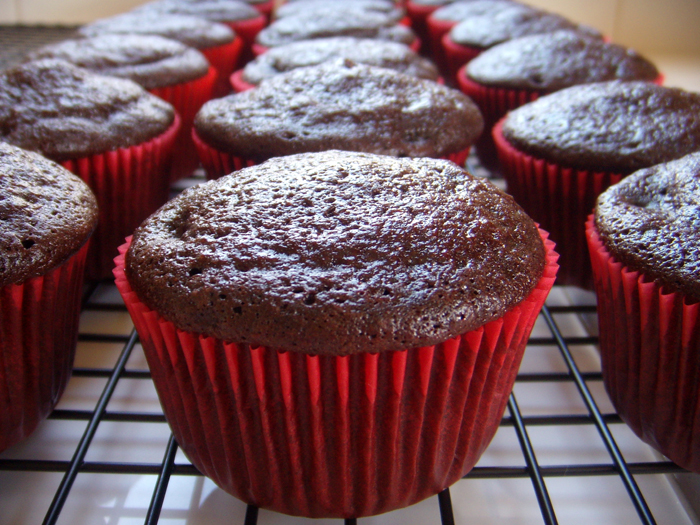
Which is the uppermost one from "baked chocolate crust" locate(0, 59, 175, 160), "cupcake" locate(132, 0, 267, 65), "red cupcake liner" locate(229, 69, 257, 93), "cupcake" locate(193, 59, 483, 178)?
"cupcake" locate(193, 59, 483, 178)

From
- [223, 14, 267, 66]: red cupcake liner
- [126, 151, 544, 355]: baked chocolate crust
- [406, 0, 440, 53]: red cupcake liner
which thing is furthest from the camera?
[406, 0, 440, 53]: red cupcake liner

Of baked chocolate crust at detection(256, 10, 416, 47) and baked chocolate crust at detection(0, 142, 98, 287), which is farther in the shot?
baked chocolate crust at detection(256, 10, 416, 47)

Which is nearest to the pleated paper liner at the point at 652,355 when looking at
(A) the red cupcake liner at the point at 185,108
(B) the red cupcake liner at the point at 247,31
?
(A) the red cupcake liner at the point at 185,108

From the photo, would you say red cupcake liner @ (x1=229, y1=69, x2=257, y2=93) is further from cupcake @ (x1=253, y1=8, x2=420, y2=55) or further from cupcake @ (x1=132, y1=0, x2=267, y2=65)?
cupcake @ (x1=132, y1=0, x2=267, y2=65)

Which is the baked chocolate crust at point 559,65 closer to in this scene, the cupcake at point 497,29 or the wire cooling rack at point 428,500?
the cupcake at point 497,29

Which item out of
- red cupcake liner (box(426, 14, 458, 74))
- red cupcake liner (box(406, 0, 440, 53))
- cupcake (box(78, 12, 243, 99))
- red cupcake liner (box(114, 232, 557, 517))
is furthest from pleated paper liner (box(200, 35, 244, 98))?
red cupcake liner (box(114, 232, 557, 517))

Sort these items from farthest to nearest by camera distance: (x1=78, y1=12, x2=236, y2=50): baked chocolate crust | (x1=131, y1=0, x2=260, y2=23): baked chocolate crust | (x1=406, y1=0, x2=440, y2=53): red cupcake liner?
(x1=406, y1=0, x2=440, y2=53): red cupcake liner
(x1=131, y1=0, x2=260, y2=23): baked chocolate crust
(x1=78, y1=12, x2=236, y2=50): baked chocolate crust

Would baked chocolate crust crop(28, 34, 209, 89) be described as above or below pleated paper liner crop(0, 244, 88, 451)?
above
